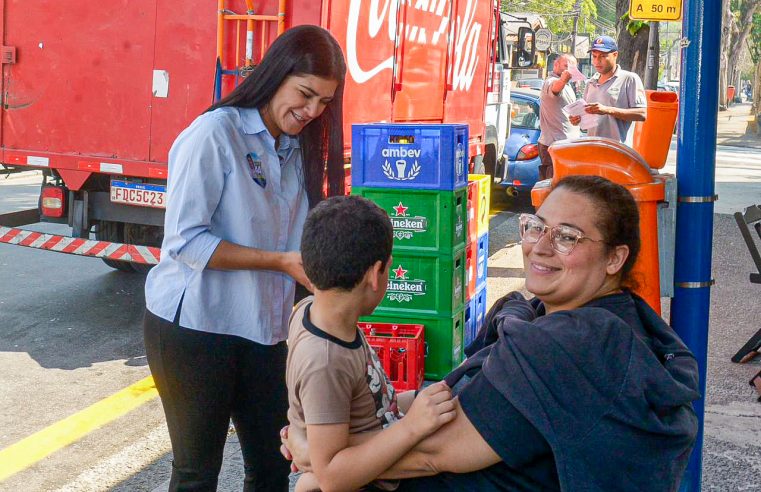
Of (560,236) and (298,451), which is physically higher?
(560,236)

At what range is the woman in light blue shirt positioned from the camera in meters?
2.69

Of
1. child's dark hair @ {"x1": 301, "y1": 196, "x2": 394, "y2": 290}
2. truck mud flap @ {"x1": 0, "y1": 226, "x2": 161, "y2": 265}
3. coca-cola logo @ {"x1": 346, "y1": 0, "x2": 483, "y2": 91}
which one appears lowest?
truck mud flap @ {"x1": 0, "y1": 226, "x2": 161, "y2": 265}

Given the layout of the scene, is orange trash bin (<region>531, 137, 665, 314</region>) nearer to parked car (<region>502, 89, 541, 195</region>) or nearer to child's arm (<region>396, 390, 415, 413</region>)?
child's arm (<region>396, 390, 415, 413</region>)

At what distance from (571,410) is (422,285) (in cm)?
378

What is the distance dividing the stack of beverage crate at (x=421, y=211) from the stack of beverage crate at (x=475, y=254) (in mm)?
456

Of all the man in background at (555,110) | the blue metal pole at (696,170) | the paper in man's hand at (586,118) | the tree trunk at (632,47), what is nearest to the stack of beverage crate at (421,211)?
the blue metal pole at (696,170)

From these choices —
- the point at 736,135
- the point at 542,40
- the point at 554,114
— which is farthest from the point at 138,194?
the point at 736,135

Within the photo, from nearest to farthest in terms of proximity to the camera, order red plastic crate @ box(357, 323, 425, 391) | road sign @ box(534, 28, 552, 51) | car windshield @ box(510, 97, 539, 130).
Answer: red plastic crate @ box(357, 323, 425, 391), road sign @ box(534, 28, 552, 51), car windshield @ box(510, 97, 539, 130)

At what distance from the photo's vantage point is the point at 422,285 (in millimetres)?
5637

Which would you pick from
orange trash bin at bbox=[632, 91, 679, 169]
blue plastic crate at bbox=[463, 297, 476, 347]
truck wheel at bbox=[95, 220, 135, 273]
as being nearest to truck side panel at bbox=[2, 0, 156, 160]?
truck wheel at bbox=[95, 220, 135, 273]

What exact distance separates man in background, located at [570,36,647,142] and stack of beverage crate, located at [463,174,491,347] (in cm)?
243

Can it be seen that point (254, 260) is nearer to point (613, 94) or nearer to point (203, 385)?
point (203, 385)

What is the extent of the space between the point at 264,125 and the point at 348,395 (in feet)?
3.46

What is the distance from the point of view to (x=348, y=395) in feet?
6.83
